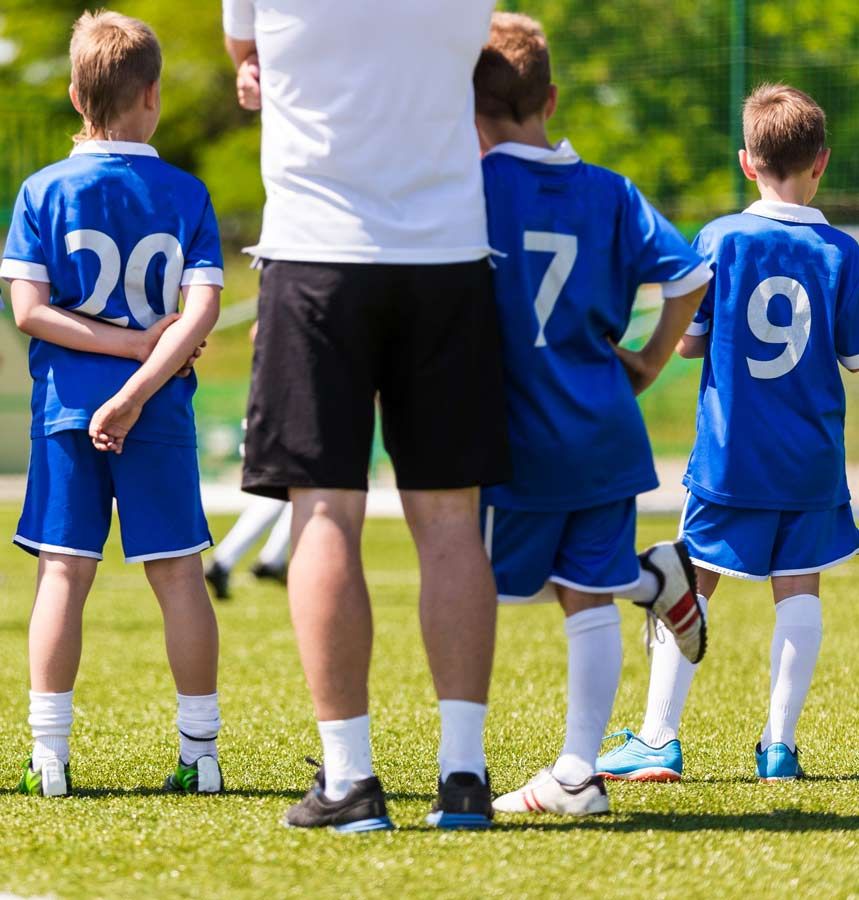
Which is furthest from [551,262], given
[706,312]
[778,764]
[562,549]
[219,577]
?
[219,577]

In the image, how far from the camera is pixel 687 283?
10.3 feet

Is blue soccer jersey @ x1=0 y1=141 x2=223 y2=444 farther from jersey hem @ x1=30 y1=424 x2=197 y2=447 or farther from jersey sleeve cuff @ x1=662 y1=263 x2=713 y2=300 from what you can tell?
jersey sleeve cuff @ x1=662 y1=263 x2=713 y2=300

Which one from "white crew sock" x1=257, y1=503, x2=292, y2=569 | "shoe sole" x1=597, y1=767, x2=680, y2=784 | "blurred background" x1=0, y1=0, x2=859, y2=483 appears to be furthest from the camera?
"blurred background" x1=0, y1=0, x2=859, y2=483

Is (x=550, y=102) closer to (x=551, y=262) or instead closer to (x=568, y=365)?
(x=551, y=262)

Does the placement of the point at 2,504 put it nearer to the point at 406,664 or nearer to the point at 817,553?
the point at 406,664

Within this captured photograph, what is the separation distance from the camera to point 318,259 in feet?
9.65

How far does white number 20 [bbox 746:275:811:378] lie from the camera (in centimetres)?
387

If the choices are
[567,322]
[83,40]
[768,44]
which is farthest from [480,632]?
[768,44]

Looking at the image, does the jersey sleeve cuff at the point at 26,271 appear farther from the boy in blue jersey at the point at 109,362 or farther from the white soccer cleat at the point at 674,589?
the white soccer cleat at the point at 674,589

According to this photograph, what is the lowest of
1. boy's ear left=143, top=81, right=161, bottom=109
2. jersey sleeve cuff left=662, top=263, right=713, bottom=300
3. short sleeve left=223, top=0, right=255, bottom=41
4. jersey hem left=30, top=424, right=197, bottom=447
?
jersey hem left=30, top=424, right=197, bottom=447

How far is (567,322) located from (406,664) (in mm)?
3242

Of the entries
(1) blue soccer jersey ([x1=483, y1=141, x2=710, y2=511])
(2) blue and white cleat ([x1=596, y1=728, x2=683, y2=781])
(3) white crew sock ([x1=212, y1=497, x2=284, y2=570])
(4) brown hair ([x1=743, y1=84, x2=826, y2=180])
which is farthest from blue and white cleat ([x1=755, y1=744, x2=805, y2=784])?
(3) white crew sock ([x1=212, y1=497, x2=284, y2=570])

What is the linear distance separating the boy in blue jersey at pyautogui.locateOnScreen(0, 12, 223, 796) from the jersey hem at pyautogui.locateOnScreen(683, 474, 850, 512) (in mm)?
1220

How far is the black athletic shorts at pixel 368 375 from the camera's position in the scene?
2.95m
